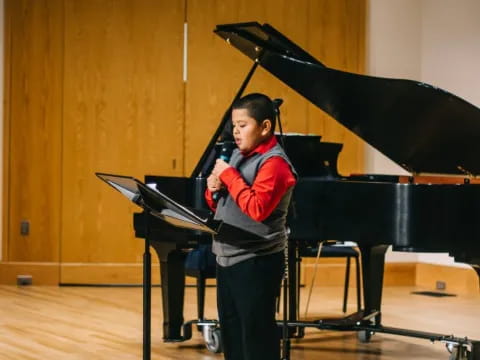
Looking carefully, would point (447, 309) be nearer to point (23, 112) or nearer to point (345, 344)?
point (345, 344)

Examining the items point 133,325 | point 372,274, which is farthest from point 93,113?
point 372,274

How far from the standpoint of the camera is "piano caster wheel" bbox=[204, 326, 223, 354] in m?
4.46

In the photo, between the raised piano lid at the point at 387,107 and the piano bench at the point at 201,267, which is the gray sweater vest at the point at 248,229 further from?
the piano bench at the point at 201,267

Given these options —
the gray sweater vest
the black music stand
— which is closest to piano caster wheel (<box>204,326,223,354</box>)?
the black music stand

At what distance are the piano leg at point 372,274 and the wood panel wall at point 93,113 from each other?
108 inches

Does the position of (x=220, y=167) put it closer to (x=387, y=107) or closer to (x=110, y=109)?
(x=387, y=107)

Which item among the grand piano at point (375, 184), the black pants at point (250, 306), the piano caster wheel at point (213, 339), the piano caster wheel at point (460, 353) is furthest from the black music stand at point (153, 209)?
the piano caster wheel at point (460, 353)

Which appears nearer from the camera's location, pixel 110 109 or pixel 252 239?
pixel 252 239

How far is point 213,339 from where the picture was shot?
4473mm

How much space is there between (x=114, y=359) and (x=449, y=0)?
458 centimetres

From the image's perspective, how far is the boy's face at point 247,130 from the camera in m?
2.87

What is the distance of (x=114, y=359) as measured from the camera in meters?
4.29

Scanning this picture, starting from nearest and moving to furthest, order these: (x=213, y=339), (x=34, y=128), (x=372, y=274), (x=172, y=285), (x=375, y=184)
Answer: (x=375, y=184) < (x=213, y=339) < (x=172, y=285) < (x=372, y=274) < (x=34, y=128)

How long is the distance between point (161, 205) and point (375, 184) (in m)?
1.49
